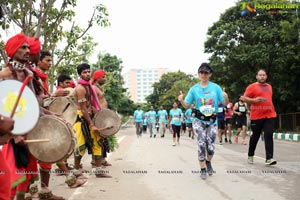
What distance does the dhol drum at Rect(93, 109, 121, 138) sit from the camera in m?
7.25

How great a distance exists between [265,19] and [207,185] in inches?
1040

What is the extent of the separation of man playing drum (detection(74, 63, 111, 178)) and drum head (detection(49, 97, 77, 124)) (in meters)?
0.60

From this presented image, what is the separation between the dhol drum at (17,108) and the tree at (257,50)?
69.6 ft

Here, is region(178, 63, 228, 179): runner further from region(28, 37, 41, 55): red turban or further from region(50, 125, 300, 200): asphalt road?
region(28, 37, 41, 55): red turban

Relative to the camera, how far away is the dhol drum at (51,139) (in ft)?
14.9

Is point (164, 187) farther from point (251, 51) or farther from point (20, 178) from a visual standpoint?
point (251, 51)

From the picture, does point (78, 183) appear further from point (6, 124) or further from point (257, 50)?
point (257, 50)

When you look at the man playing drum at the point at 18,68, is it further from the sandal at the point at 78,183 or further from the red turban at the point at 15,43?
the sandal at the point at 78,183

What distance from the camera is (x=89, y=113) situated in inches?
288

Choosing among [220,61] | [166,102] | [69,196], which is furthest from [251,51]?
[166,102]

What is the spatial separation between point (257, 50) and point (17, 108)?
84.2ft

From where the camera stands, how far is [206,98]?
736 centimetres

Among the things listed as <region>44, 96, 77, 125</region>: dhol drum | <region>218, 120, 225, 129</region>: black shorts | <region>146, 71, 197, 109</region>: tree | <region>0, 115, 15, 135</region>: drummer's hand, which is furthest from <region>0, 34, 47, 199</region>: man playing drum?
<region>146, 71, 197, 109</region>: tree

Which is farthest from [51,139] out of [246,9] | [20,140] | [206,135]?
[246,9]
